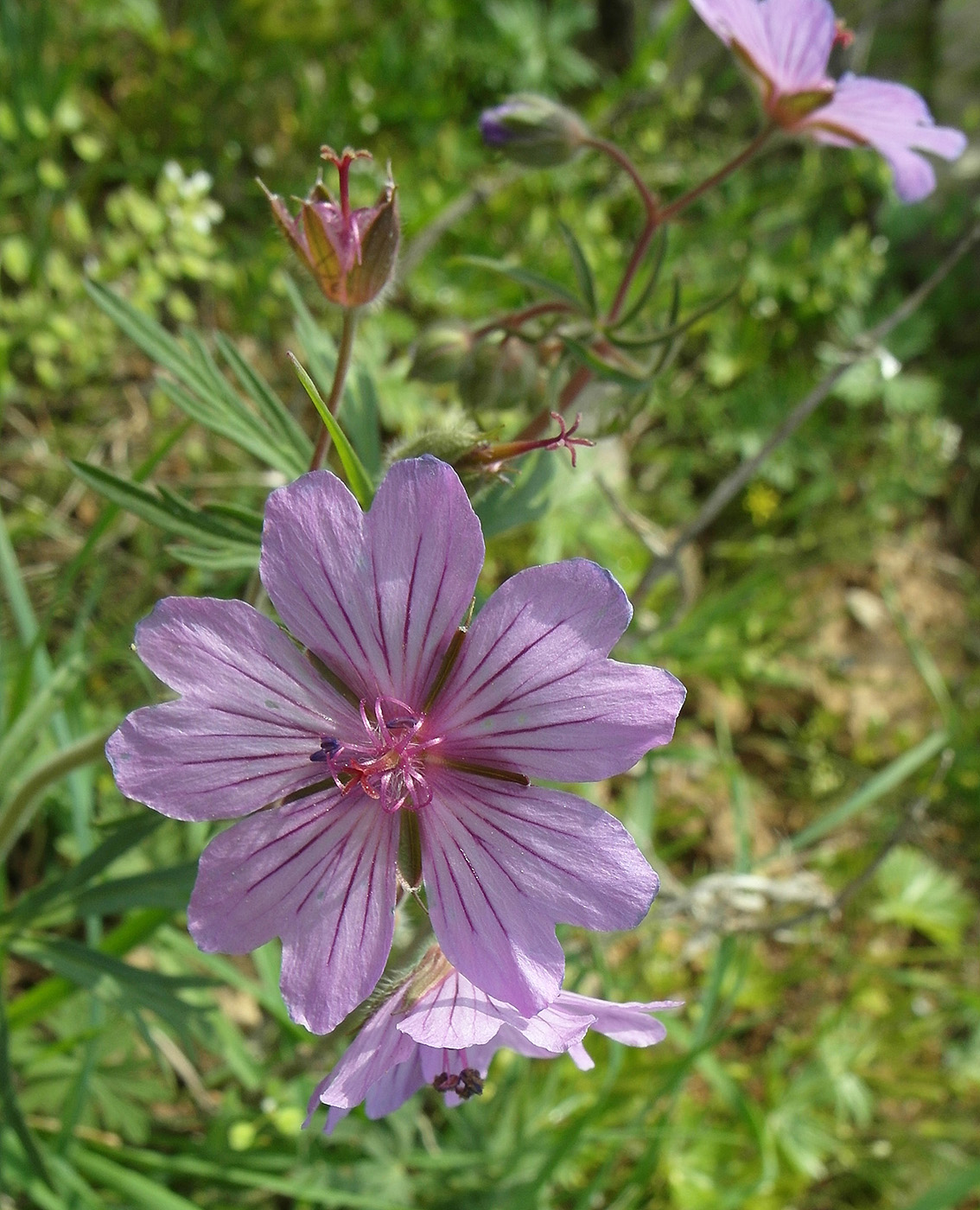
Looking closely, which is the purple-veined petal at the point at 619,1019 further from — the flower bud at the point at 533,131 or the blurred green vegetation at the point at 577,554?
the flower bud at the point at 533,131

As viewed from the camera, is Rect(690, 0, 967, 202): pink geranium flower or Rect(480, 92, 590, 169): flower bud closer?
Rect(690, 0, 967, 202): pink geranium flower

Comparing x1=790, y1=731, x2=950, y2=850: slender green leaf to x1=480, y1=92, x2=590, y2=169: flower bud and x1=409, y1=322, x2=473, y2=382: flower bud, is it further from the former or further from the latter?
x1=480, y1=92, x2=590, y2=169: flower bud

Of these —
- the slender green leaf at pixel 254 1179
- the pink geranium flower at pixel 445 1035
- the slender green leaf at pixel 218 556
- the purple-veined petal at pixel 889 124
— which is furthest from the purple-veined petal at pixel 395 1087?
the purple-veined petal at pixel 889 124

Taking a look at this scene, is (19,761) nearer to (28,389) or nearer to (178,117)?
(28,389)

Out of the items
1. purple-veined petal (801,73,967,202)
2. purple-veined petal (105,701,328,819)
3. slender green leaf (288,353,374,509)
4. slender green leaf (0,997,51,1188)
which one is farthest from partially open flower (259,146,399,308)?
slender green leaf (0,997,51,1188)

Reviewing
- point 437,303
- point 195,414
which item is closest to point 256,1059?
point 195,414
